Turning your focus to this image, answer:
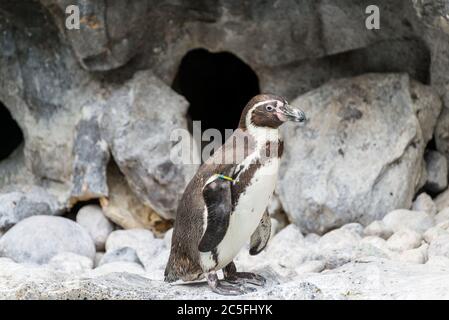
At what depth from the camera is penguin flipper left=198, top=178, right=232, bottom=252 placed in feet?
11.4

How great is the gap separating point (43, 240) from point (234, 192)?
2.37m

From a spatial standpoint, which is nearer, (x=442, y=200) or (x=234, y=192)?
(x=234, y=192)

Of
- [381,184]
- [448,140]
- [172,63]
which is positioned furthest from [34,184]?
[448,140]

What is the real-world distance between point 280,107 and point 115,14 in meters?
2.39

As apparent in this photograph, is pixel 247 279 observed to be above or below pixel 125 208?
above

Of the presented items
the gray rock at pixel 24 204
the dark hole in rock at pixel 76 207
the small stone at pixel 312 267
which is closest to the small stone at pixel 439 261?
the small stone at pixel 312 267

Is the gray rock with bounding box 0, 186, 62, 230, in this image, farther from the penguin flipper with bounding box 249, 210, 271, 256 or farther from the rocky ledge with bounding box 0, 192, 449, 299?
the penguin flipper with bounding box 249, 210, 271, 256

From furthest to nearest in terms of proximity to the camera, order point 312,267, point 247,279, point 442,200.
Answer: point 442,200 < point 312,267 < point 247,279

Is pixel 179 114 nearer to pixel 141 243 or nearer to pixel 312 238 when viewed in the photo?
pixel 141 243

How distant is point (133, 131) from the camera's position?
5.99 meters

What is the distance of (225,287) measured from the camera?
3670 mm

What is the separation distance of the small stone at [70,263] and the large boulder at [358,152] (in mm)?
1462

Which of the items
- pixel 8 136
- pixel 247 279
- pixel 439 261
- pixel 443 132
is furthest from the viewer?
pixel 8 136

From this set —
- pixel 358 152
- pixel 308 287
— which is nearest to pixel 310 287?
pixel 308 287
